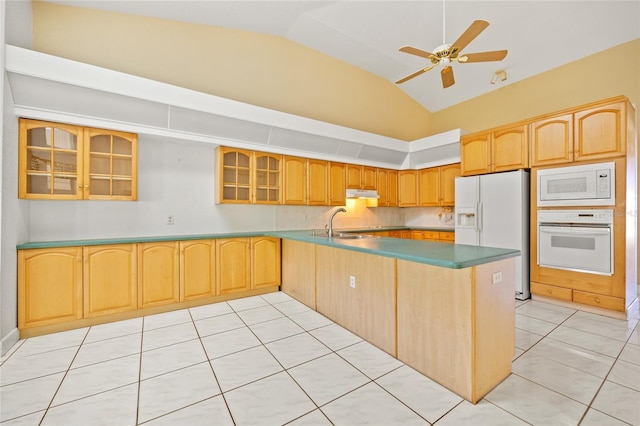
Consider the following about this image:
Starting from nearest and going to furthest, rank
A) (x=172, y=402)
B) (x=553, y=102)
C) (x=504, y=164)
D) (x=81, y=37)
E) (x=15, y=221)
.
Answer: (x=172, y=402)
(x=15, y=221)
(x=81, y=37)
(x=504, y=164)
(x=553, y=102)

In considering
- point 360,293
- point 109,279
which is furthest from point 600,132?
point 109,279

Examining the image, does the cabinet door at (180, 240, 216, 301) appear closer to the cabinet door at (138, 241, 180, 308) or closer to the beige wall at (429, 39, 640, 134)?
the cabinet door at (138, 241, 180, 308)

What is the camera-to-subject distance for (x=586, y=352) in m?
2.19

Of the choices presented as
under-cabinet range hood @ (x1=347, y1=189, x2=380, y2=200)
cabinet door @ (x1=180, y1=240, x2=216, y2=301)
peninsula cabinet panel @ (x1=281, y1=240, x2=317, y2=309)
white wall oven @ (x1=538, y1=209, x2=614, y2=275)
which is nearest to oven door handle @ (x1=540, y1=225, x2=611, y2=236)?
white wall oven @ (x1=538, y1=209, x2=614, y2=275)

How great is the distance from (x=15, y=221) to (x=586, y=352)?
16.4 feet

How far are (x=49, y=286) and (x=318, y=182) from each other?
3400 millimetres

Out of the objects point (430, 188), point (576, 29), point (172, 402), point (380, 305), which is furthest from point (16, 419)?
point (576, 29)

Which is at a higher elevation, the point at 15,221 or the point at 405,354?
the point at 15,221

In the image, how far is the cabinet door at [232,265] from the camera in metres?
3.50

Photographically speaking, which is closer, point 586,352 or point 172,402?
point 172,402

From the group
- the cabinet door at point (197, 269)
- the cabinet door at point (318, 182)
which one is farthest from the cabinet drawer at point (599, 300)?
the cabinet door at point (197, 269)

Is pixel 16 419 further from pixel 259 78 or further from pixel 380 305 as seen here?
pixel 259 78

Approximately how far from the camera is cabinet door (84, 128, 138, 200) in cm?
284

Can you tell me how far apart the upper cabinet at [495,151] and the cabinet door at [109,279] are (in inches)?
187
